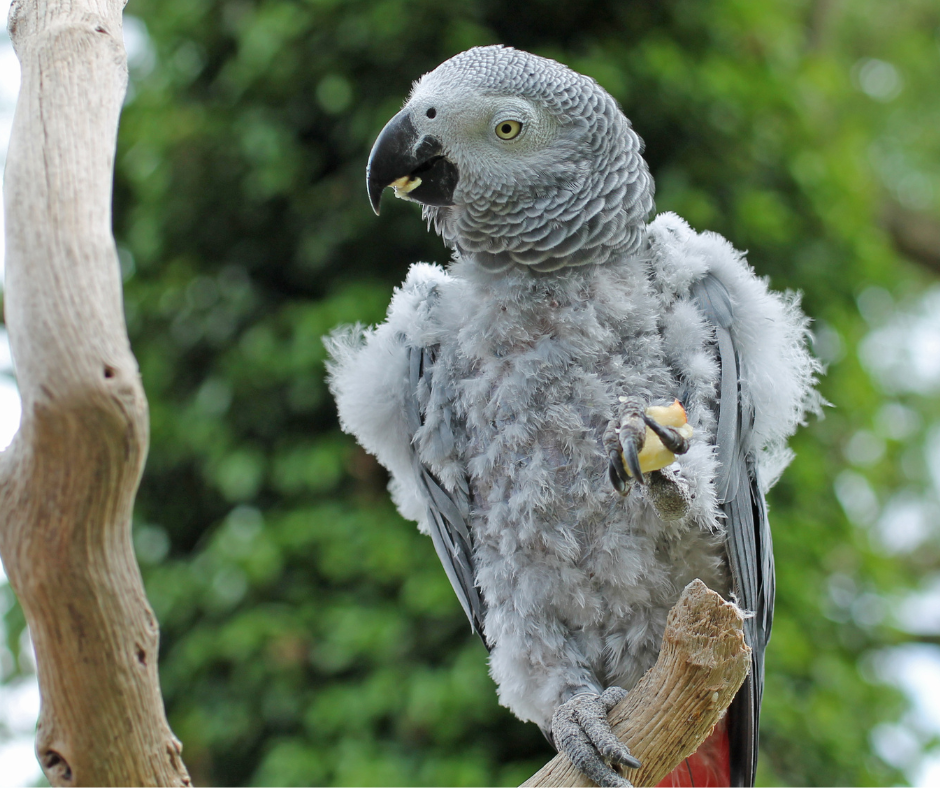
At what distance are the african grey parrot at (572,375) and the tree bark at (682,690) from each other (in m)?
0.05

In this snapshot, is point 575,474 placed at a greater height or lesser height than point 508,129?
lesser

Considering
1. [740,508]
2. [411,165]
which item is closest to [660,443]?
[740,508]

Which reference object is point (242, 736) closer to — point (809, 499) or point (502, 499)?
point (502, 499)

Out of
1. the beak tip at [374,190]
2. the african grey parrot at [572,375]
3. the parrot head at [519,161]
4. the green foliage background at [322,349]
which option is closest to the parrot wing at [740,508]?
the african grey parrot at [572,375]

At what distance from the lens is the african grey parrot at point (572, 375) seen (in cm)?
124

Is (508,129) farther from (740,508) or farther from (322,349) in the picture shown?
(322,349)

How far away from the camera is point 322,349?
2.36 metres

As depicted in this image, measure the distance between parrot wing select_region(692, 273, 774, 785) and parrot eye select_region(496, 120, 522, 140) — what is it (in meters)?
0.39

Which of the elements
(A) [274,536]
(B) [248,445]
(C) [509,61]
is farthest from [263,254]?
(C) [509,61]

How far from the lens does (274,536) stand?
2297 mm

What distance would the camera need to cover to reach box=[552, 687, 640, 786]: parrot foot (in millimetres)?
1136

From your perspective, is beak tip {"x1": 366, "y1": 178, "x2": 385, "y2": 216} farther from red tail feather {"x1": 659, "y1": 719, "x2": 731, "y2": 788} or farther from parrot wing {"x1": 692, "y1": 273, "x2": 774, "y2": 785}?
red tail feather {"x1": 659, "y1": 719, "x2": 731, "y2": 788}

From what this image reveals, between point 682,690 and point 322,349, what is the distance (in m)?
1.57

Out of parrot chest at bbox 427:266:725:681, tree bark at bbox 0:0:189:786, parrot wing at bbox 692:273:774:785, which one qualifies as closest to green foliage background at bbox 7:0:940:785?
parrot wing at bbox 692:273:774:785
